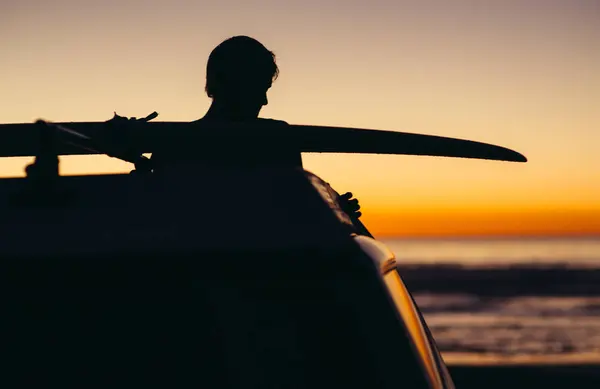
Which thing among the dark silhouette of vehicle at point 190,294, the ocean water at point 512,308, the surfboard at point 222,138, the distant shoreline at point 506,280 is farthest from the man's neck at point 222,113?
the distant shoreline at point 506,280

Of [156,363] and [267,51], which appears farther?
[267,51]

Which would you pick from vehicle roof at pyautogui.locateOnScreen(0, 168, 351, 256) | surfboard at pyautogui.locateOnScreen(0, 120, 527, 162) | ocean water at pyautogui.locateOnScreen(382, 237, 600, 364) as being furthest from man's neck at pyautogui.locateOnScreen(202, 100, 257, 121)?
ocean water at pyautogui.locateOnScreen(382, 237, 600, 364)

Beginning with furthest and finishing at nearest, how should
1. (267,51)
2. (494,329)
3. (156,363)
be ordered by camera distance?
(494,329) → (267,51) → (156,363)

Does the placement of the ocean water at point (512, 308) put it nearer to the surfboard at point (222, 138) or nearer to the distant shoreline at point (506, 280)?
the distant shoreline at point (506, 280)

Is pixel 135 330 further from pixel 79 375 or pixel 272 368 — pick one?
pixel 272 368

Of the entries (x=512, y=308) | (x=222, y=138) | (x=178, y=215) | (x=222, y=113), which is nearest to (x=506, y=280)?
(x=512, y=308)

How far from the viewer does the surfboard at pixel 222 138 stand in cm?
261

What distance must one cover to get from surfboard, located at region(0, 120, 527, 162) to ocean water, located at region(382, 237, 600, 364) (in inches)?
634

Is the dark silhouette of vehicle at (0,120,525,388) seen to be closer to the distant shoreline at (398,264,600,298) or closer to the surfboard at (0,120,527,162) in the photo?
the surfboard at (0,120,527,162)

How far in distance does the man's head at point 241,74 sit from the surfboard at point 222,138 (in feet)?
2.85

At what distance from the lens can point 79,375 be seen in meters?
1.91

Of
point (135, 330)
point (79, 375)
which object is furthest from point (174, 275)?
point (79, 375)

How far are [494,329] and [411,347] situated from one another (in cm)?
2415

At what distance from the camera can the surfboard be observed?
2.61 meters
